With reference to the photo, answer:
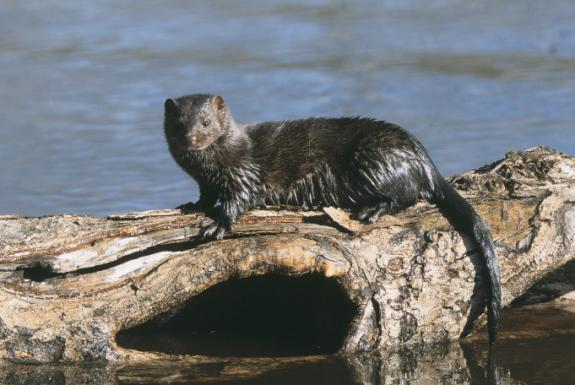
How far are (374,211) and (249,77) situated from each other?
20.6 feet

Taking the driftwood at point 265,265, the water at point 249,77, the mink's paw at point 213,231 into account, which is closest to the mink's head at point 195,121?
the driftwood at point 265,265

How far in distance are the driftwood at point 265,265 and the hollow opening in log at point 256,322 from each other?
0.24 m

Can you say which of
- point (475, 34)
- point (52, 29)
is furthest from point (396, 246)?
point (52, 29)

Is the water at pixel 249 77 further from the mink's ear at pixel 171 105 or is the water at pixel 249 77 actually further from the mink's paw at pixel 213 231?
the mink's paw at pixel 213 231

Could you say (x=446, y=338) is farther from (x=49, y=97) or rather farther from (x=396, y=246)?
(x=49, y=97)

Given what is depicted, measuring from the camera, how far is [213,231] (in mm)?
6277

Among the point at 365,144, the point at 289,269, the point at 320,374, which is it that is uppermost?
the point at 365,144

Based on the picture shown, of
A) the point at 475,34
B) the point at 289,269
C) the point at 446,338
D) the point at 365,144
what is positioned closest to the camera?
the point at 289,269

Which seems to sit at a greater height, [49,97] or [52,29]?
[52,29]

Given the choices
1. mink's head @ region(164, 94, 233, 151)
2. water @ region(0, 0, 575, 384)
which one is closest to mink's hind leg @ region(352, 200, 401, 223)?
mink's head @ region(164, 94, 233, 151)

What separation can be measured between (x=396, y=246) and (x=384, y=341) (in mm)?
532

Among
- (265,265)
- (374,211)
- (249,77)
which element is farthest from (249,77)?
(265,265)

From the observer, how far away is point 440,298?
6422 mm

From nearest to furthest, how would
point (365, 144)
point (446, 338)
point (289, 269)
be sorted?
1. point (289, 269)
2. point (446, 338)
3. point (365, 144)
